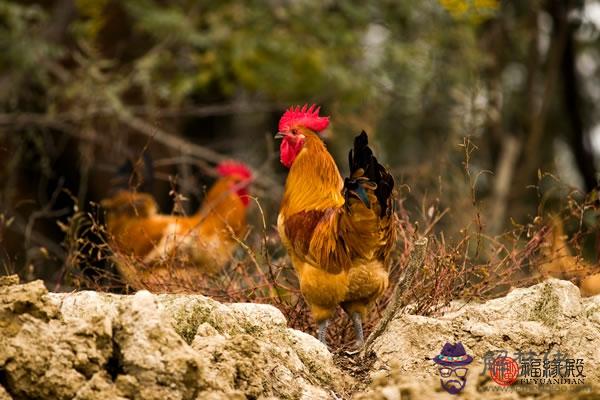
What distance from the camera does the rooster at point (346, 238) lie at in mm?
4691

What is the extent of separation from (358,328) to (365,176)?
2.63 ft

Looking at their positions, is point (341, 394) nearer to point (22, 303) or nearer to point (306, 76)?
point (22, 303)

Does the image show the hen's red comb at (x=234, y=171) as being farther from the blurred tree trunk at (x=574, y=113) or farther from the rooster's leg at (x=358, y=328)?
the blurred tree trunk at (x=574, y=113)

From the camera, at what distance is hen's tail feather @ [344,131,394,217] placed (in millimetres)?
4602

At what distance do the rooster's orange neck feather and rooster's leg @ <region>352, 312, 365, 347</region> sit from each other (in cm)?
63

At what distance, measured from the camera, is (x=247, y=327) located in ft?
13.5

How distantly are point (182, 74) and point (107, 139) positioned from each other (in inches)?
49.6

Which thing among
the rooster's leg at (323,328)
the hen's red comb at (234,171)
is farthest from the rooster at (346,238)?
the hen's red comb at (234,171)

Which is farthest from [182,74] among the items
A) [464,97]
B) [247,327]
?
[247,327]

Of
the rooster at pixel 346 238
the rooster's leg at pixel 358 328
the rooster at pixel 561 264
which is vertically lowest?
the rooster's leg at pixel 358 328

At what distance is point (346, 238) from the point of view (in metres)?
4.90

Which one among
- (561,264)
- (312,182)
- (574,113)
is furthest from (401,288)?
(574,113)

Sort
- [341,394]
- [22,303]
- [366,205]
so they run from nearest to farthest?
[22,303]
[341,394]
[366,205]

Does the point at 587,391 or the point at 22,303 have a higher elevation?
the point at 587,391
